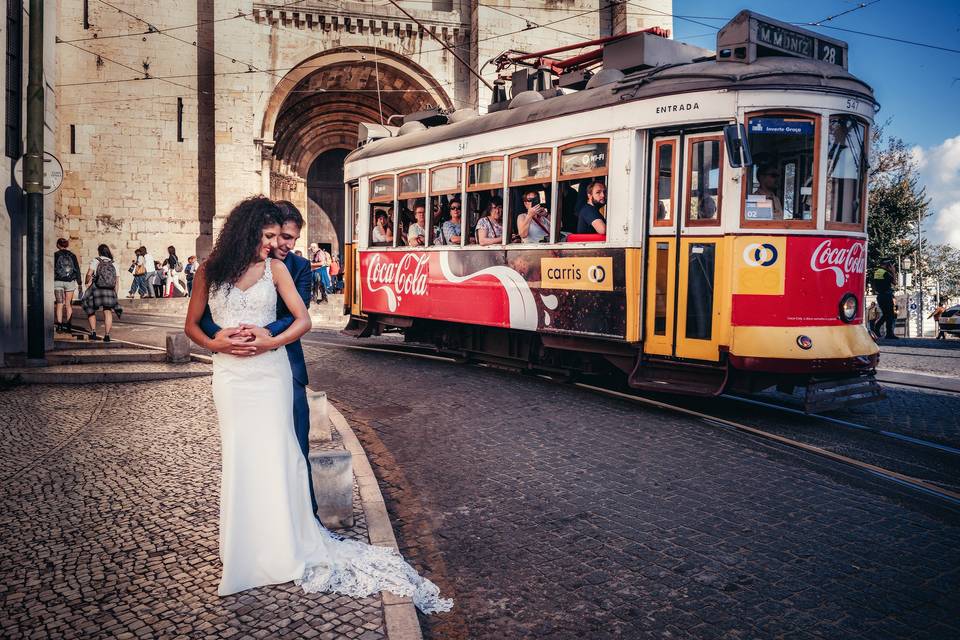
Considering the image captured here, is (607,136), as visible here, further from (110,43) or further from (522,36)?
(110,43)

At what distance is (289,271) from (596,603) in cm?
214

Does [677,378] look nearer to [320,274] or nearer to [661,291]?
[661,291]

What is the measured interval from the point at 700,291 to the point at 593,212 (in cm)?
156

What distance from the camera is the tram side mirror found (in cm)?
677

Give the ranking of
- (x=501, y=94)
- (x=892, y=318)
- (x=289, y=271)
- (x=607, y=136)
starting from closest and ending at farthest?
(x=289, y=271) < (x=607, y=136) < (x=501, y=94) < (x=892, y=318)

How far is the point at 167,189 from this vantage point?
27781 mm

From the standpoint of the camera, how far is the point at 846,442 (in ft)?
21.1

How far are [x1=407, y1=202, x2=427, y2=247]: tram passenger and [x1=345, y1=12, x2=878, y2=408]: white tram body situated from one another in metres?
1.99

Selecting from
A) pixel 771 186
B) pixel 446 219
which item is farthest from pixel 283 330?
pixel 446 219

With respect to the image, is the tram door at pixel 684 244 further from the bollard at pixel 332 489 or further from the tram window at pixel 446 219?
the bollard at pixel 332 489

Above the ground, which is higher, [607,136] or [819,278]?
[607,136]

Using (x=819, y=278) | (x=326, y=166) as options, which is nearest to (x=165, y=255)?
(x=326, y=166)

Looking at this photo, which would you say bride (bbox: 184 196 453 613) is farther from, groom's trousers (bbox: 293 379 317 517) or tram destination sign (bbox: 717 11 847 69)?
tram destination sign (bbox: 717 11 847 69)

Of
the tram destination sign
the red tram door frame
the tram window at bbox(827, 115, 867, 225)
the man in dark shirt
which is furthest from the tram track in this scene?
the tram destination sign
